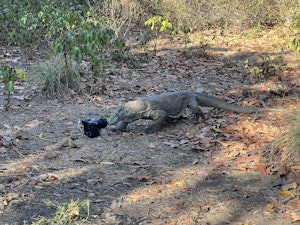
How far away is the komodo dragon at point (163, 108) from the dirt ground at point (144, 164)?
155 millimetres

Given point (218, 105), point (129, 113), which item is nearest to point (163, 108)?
point (129, 113)

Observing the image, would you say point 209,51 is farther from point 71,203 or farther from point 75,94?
point 71,203

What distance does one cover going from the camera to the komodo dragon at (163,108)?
216 inches

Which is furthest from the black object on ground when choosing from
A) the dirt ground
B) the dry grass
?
the dry grass

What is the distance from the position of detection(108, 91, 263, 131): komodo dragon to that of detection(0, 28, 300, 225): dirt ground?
0.51 ft

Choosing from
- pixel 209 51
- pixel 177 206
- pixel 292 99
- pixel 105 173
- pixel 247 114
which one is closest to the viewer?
pixel 177 206

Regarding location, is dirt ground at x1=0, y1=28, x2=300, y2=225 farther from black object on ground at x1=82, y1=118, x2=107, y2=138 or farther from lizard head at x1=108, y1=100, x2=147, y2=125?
lizard head at x1=108, y1=100, x2=147, y2=125

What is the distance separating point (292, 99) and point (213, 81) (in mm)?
2090

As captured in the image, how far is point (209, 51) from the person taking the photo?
34.2 feet

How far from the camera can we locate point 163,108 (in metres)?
5.69

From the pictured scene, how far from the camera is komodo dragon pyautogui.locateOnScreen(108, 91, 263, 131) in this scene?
5.48 m

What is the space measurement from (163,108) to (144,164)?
1.12 m

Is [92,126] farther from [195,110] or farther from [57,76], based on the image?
[57,76]

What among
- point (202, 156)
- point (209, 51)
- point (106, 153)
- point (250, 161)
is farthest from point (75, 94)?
point (209, 51)
